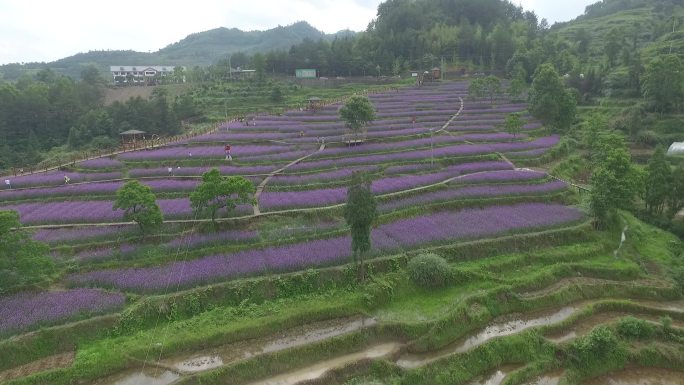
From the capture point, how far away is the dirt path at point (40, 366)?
63.8 ft

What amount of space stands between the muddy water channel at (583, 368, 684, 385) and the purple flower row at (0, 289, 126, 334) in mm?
25998

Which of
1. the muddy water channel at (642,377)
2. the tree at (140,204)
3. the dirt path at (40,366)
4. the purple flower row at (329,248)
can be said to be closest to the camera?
the dirt path at (40,366)

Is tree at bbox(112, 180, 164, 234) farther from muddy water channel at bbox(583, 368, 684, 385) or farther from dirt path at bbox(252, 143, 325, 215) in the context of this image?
muddy water channel at bbox(583, 368, 684, 385)

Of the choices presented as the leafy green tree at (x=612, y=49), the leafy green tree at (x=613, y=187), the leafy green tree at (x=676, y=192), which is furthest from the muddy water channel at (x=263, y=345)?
the leafy green tree at (x=612, y=49)

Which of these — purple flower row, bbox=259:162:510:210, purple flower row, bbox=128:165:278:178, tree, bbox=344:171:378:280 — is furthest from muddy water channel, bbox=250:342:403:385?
purple flower row, bbox=128:165:278:178

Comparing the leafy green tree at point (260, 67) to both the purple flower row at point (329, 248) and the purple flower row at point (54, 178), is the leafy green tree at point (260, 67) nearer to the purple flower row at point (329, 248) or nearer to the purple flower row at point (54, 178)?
the purple flower row at point (54, 178)

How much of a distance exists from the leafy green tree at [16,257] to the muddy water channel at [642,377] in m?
30.6

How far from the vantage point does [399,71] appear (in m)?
115

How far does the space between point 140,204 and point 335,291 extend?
49.8 ft

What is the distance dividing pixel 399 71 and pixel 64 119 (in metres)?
80.5

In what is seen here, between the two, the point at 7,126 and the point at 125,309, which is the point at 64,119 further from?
the point at 125,309

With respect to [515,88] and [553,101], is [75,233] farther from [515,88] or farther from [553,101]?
[515,88]

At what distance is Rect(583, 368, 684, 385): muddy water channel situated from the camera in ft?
69.5

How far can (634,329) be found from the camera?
23.4m
